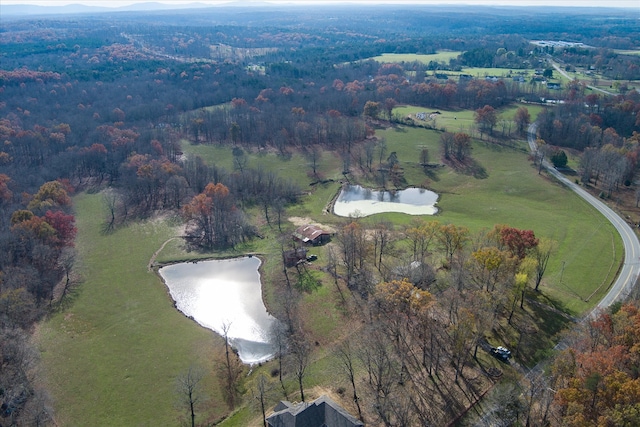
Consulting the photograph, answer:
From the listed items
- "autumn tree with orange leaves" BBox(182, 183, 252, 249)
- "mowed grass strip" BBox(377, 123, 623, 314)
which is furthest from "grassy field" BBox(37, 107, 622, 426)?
"autumn tree with orange leaves" BBox(182, 183, 252, 249)

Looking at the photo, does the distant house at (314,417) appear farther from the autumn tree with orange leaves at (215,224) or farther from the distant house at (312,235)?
the autumn tree with orange leaves at (215,224)

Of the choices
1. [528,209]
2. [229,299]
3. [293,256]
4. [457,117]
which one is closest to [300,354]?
[229,299]

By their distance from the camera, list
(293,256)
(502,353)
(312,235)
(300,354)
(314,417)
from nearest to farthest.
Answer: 1. (314,417)
2. (300,354)
3. (502,353)
4. (293,256)
5. (312,235)

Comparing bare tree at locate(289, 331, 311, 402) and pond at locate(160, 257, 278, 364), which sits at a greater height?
bare tree at locate(289, 331, 311, 402)

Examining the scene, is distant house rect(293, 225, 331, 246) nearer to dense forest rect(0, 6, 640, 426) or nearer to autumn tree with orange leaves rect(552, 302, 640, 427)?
dense forest rect(0, 6, 640, 426)

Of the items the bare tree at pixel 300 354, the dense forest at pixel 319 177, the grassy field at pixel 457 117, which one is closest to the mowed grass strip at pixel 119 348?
the dense forest at pixel 319 177

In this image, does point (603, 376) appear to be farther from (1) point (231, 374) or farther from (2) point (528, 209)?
(2) point (528, 209)
